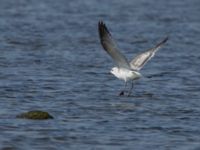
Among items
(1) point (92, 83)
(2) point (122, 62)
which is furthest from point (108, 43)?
(1) point (92, 83)

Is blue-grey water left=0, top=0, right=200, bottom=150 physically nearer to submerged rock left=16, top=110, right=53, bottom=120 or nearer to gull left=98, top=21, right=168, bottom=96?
submerged rock left=16, top=110, right=53, bottom=120

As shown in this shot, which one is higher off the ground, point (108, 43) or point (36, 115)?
point (108, 43)

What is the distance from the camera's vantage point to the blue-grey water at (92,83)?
516 inches

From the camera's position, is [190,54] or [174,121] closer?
[174,121]

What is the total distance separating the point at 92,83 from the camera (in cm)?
1889

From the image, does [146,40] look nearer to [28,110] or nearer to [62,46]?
[62,46]

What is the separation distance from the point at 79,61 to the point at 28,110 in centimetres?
697

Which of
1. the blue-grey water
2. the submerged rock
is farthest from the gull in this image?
A: the submerged rock

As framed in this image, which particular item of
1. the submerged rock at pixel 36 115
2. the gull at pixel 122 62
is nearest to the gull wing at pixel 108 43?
the gull at pixel 122 62

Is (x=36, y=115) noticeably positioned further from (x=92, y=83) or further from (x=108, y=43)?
(x=92, y=83)

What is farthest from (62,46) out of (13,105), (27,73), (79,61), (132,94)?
(13,105)

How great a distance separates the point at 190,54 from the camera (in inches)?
930

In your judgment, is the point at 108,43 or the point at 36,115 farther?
the point at 108,43

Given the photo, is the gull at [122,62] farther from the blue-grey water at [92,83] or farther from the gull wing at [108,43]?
the blue-grey water at [92,83]
